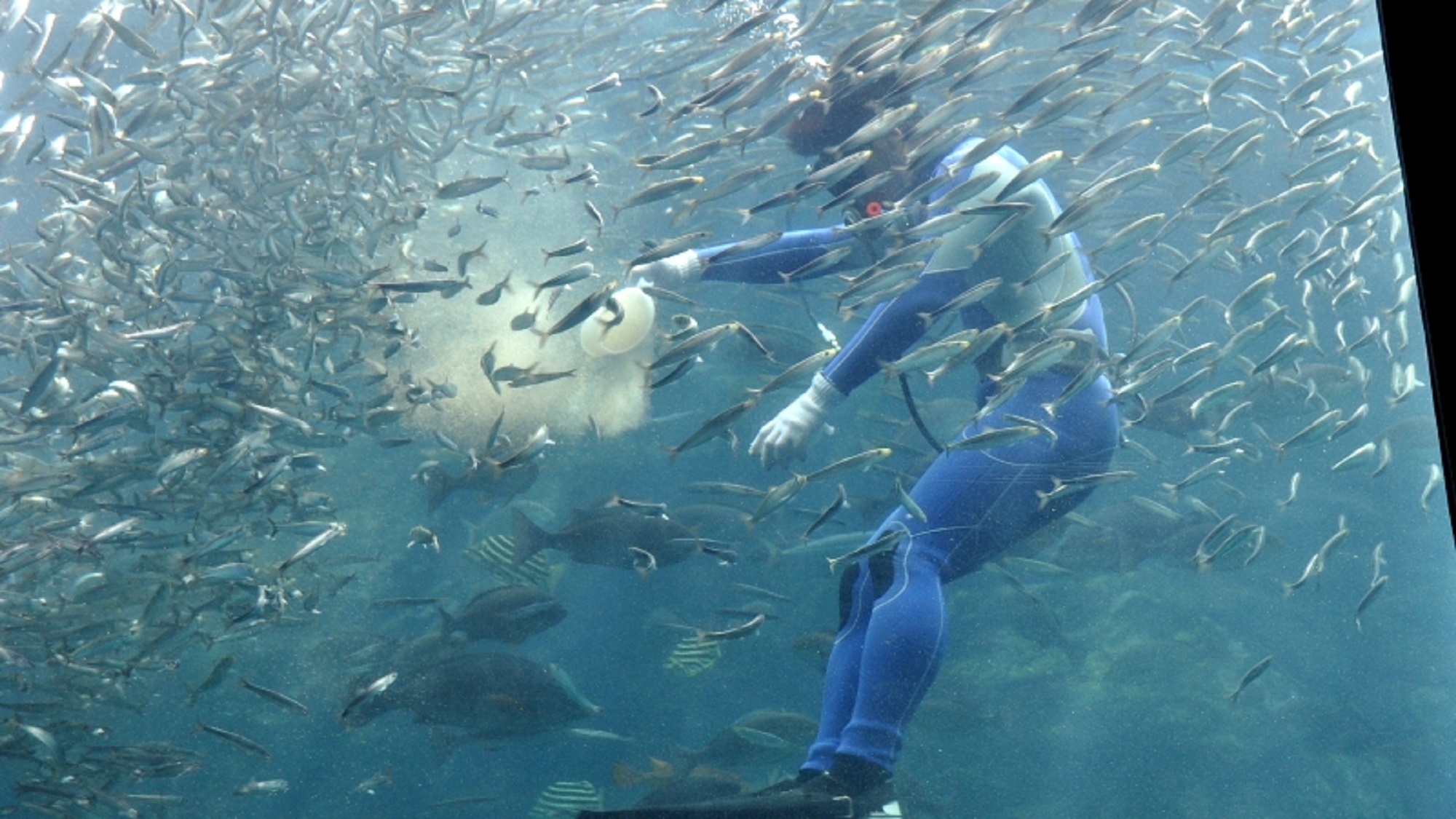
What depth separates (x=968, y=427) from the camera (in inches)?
197

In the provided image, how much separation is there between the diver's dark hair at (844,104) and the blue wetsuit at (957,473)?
0.59 m

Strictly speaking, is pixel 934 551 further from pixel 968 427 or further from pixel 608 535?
pixel 608 535

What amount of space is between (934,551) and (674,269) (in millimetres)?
2572

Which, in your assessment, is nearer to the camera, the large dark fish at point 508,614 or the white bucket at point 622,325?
the white bucket at point 622,325

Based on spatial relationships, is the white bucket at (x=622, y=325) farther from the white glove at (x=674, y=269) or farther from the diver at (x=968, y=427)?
the diver at (x=968, y=427)

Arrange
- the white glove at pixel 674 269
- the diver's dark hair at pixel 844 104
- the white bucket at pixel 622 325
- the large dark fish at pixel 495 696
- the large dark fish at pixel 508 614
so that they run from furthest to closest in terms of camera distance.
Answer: the large dark fish at pixel 495 696 → the large dark fish at pixel 508 614 → the white bucket at pixel 622 325 → the white glove at pixel 674 269 → the diver's dark hair at pixel 844 104

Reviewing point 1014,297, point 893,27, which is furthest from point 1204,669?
point 893,27

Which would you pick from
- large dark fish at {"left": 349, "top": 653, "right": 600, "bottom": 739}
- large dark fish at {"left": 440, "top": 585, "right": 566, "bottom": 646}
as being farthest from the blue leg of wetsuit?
large dark fish at {"left": 349, "top": 653, "right": 600, "bottom": 739}

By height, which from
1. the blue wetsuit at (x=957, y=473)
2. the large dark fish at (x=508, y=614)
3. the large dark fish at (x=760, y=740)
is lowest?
the large dark fish at (x=760, y=740)

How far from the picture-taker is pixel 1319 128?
6309 millimetres

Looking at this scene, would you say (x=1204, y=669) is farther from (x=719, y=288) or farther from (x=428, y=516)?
(x=428, y=516)

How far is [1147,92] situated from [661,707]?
9940mm

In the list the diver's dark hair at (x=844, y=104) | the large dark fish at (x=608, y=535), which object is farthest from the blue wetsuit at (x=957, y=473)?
the large dark fish at (x=608, y=535)

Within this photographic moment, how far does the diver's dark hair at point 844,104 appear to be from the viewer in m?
5.35
